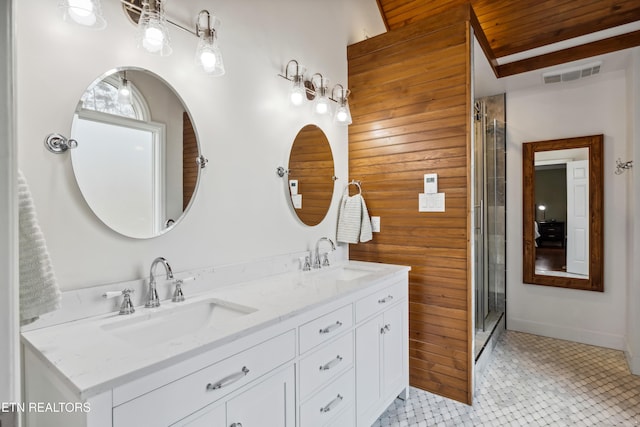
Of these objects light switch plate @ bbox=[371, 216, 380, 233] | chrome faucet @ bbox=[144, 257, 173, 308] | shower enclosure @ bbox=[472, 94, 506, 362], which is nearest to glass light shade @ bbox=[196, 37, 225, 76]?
chrome faucet @ bbox=[144, 257, 173, 308]

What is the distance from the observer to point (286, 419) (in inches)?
50.6

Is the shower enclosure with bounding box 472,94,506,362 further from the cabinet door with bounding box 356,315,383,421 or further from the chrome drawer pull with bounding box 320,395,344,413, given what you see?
the chrome drawer pull with bounding box 320,395,344,413

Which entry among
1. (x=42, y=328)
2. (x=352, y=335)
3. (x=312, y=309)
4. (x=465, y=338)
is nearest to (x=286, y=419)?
(x=312, y=309)

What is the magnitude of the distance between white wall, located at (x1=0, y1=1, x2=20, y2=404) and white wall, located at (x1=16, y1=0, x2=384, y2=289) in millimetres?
730

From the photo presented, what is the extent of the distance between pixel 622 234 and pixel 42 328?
413cm

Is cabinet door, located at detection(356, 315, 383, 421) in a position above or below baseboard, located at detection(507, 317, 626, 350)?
above

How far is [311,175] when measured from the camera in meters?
2.38

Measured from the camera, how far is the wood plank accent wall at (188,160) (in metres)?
1.60

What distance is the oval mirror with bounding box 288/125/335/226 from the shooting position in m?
2.24

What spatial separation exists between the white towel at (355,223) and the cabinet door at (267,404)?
137 cm

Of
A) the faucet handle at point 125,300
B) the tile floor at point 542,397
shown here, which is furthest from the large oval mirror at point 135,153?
the tile floor at point 542,397

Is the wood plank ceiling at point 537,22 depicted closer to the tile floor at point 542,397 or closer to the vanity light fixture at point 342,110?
the vanity light fixture at point 342,110

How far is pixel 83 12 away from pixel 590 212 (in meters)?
3.96

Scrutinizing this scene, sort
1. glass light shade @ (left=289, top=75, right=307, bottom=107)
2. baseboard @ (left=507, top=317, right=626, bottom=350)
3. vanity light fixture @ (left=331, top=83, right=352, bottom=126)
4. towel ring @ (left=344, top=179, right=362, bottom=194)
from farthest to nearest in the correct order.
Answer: baseboard @ (left=507, top=317, right=626, bottom=350) → towel ring @ (left=344, top=179, right=362, bottom=194) → vanity light fixture @ (left=331, top=83, right=352, bottom=126) → glass light shade @ (left=289, top=75, right=307, bottom=107)
